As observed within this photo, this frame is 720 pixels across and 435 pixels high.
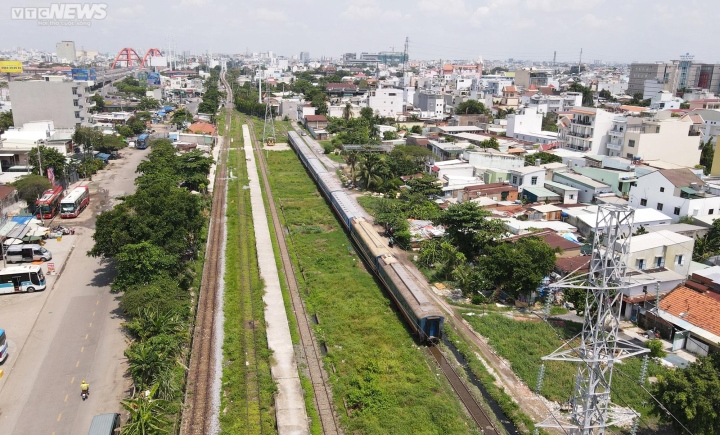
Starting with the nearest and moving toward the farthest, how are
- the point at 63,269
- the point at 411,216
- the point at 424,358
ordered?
the point at 424,358 → the point at 63,269 → the point at 411,216

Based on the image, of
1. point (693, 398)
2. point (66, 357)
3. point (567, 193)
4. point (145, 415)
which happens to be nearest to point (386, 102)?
point (567, 193)

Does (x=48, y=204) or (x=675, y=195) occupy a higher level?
(x=675, y=195)

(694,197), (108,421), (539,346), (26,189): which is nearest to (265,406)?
(108,421)

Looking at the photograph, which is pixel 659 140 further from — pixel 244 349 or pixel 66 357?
pixel 66 357

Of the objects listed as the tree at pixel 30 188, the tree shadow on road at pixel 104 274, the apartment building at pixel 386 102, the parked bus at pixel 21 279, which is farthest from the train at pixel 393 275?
the apartment building at pixel 386 102

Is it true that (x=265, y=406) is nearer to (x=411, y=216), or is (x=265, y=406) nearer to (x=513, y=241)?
(x=513, y=241)

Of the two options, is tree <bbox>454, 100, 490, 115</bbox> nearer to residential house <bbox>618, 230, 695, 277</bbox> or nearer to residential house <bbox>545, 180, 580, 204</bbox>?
residential house <bbox>545, 180, 580, 204</bbox>

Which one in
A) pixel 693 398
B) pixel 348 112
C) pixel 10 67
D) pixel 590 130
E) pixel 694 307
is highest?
pixel 10 67
